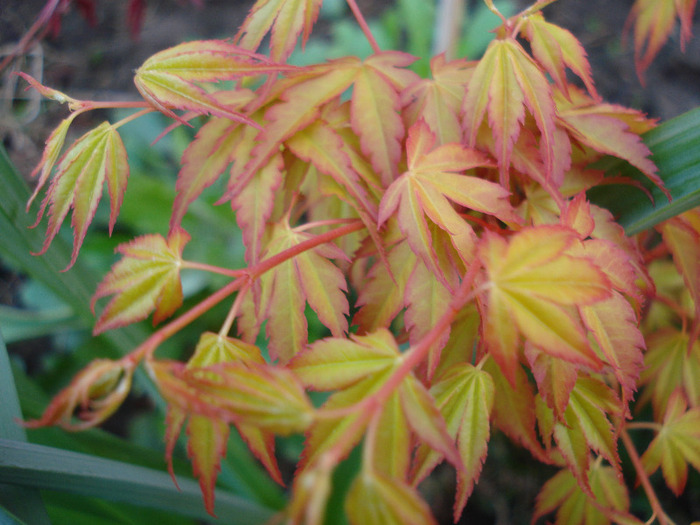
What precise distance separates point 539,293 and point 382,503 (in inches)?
5.8

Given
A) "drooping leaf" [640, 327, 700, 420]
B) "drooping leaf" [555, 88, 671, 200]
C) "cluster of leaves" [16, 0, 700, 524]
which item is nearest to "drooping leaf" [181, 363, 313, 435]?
"cluster of leaves" [16, 0, 700, 524]

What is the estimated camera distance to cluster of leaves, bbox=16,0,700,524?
278 millimetres

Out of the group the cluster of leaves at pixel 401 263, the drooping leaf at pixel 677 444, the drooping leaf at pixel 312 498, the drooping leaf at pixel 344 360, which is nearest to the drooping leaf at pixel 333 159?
the cluster of leaves at pixel 401 263

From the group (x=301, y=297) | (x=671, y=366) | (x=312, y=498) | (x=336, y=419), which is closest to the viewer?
(x=312, y=498)

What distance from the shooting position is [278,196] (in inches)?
19.4

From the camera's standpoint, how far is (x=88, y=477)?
1.30ft

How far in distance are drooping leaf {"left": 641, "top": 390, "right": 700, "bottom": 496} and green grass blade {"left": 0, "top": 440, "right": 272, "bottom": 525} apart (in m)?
0.47

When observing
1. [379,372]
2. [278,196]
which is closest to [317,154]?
[278,196]

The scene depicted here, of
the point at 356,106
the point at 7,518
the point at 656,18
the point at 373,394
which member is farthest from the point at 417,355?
the point at 656,18

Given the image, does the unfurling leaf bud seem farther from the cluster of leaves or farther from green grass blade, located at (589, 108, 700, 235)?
green grass blade, located at (589, 108, 700, 235)

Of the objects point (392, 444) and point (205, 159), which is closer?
point (392, 444)

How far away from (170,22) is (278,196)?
5.39ft

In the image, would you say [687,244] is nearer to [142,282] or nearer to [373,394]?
[373,394]

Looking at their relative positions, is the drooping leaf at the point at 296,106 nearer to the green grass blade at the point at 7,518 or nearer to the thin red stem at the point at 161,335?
the thin red stem at the point at 161,335
